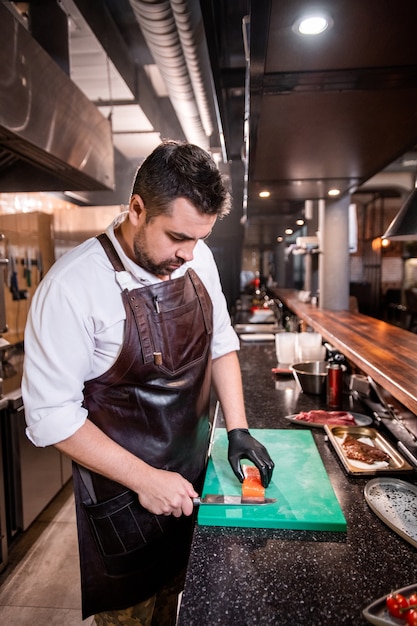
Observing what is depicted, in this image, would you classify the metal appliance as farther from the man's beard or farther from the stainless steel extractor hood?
the man's beard

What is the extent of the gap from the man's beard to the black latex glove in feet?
2.00

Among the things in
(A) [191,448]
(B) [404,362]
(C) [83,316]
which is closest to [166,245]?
(C) [83,316]

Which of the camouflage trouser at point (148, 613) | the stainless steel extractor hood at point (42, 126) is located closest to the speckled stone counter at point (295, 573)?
the camouflage trouser at point (148, 613)

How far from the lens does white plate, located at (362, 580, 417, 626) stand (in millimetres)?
787

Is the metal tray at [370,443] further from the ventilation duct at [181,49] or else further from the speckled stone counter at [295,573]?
the ventilation duct at [181,49]

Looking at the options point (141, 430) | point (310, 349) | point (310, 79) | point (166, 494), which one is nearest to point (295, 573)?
point (166, 494)

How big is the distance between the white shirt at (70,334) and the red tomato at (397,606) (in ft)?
2.73

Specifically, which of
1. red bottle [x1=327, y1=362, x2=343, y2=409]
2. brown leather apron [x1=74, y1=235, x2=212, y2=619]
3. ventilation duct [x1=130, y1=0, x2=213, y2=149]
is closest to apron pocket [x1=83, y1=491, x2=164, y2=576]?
brown leather apron [x1=74, y1=235, x2=212, y2=619]

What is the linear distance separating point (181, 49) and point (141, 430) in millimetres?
2032

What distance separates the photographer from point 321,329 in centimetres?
315

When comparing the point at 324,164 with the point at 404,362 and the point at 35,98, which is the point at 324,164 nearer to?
the point at 404,362

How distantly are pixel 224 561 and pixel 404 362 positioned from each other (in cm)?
135

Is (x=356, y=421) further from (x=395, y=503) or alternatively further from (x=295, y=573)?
(x=295, y=573)

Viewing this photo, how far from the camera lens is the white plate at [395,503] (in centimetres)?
112
